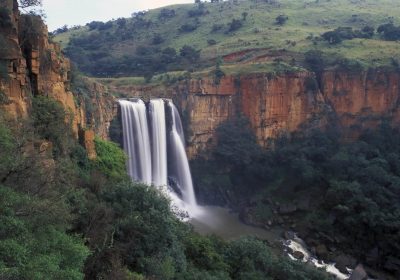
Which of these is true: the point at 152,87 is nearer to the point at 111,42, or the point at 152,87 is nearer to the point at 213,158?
the point at 213,158

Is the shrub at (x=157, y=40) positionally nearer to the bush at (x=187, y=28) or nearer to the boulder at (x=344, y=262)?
the bush at (x=187, y=28)

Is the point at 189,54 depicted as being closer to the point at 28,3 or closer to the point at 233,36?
the point at 233,36

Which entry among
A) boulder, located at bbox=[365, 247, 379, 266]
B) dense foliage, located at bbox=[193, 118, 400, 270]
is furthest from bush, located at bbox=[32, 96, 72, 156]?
boulder, located at bbox=[365, 247, 379, 266]

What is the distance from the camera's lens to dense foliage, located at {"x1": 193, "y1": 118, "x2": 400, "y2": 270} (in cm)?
2842

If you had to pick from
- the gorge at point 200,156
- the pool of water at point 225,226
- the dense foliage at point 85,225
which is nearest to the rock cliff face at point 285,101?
the gorge at point 200,156

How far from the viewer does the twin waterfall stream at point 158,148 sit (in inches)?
1212

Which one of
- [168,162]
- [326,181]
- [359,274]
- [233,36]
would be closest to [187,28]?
[233,36]

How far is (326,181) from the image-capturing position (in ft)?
112

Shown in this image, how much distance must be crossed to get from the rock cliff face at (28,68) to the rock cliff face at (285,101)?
14.2 metres

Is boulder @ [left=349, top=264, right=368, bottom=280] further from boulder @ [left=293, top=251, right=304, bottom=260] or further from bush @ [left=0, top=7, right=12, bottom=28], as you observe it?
bush @ [left=0, top=7, right=12, bottom=28]

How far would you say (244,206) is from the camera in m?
34.6

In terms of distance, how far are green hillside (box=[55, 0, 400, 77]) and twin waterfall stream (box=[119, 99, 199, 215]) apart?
12.5m

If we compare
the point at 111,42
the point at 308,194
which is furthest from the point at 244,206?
the point at 111,42

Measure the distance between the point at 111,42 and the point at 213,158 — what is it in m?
33.8
